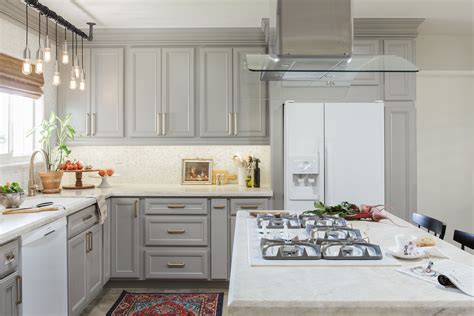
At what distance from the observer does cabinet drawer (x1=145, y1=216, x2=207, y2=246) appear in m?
4.13

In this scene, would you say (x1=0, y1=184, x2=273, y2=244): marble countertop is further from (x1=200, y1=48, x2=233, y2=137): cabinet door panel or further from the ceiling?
the ceiling

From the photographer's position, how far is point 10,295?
2.27 m

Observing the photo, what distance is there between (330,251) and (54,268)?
185cm

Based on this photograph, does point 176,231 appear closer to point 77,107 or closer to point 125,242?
point 125,242

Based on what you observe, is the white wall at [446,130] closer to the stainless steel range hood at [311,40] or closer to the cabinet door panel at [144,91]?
the cabinet door panel at [144,91]

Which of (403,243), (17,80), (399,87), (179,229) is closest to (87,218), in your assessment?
(179,229)

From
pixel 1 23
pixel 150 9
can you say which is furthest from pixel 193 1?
pixel 1 23

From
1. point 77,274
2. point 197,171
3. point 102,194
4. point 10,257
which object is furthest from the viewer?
point 197,171

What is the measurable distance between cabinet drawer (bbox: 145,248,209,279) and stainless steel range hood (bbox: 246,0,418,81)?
2.40m

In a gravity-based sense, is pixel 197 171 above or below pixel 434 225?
above

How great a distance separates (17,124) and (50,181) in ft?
1.97

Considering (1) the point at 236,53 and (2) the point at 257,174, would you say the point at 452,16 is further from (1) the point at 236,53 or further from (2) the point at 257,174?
(2) the point at 257,174

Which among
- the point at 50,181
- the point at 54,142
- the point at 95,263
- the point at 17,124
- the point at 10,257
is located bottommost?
the point at 95,263

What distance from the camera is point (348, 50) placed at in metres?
2.17
